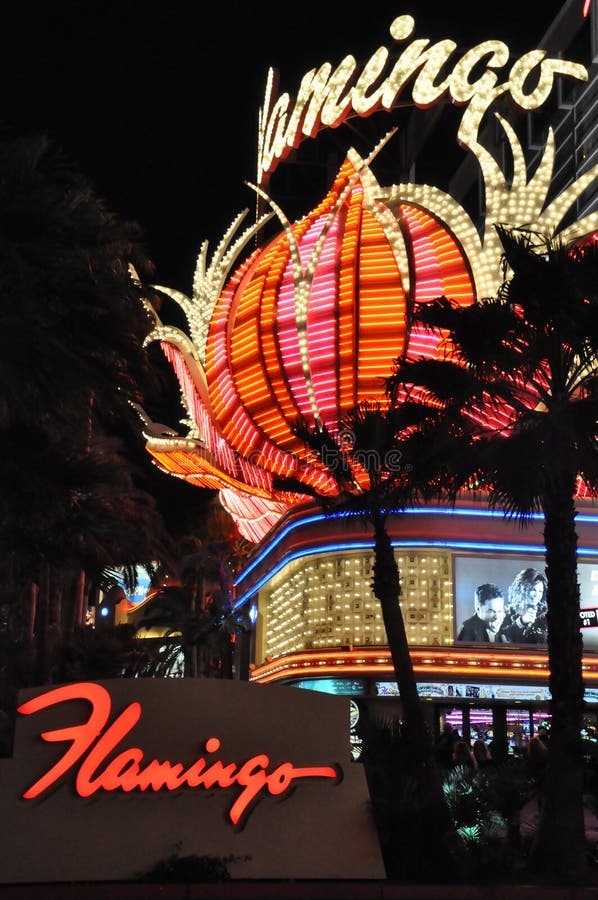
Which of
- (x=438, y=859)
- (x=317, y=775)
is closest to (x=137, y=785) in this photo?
(x=317, y=775)

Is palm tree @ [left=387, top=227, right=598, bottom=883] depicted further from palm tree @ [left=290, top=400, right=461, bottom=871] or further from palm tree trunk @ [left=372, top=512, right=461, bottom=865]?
palm tree @ [left=290, top=400, right=461, bottom=871]

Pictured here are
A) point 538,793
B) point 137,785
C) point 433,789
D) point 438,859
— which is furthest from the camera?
point 538,793

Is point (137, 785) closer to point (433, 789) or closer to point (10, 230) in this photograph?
point (433, 789)

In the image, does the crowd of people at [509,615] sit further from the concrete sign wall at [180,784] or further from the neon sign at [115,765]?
the neon sign at [115,765]

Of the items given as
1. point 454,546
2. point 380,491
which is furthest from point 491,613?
point 380,491

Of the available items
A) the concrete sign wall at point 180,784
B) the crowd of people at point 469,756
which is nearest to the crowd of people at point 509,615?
the crowd of people at point 469,756

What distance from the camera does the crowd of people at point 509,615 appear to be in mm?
27016

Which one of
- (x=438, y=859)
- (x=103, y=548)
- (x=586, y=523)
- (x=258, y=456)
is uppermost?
(x=258, y=456)

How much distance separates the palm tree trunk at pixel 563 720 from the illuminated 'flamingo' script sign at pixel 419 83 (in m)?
18.9

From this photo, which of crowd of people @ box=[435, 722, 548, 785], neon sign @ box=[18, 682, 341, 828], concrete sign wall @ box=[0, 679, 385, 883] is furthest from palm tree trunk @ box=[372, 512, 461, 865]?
neon sign @ box=[18, 682, 341, 828]

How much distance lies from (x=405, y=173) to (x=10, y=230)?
46.7m

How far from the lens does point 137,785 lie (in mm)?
11789

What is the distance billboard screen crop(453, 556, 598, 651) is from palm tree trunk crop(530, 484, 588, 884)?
12.4 m

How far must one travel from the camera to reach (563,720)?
1396 centimetres
